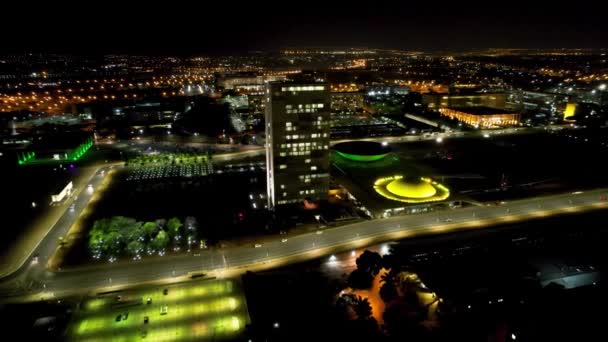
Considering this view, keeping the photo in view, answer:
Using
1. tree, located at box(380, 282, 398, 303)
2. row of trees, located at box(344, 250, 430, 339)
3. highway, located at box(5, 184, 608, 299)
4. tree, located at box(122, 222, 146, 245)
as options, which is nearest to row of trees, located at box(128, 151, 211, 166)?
tree, located at box(122, 222, 146, 245)

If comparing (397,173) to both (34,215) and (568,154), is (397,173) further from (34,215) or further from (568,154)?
(34,215)

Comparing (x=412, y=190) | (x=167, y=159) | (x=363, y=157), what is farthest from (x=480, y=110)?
(x=167, y=159)

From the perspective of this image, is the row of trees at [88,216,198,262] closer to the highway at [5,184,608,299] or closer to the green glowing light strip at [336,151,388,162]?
the highway at [5,184,608,299]

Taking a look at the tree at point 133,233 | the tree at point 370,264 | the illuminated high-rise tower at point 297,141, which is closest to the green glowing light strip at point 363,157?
the illuminated high-rise tower at point 297,141

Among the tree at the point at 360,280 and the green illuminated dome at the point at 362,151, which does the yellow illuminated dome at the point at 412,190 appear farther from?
the tree at the point at 360,280

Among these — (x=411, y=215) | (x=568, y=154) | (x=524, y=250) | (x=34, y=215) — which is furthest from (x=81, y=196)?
(x=568, y=154)

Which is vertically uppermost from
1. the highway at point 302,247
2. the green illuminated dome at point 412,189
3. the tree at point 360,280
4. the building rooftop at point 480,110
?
the building rooftop at point 480,110
